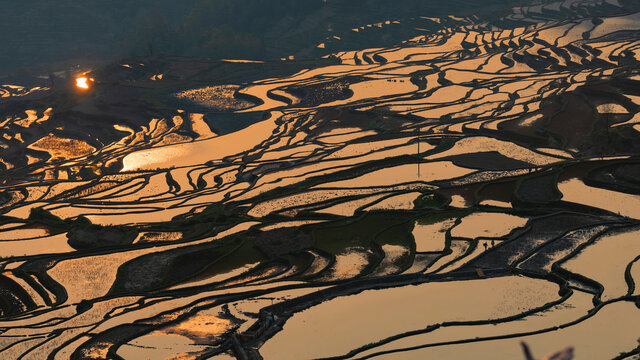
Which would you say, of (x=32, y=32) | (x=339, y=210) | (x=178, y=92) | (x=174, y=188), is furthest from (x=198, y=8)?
(x=339, y=210)

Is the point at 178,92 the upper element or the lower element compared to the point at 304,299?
lower

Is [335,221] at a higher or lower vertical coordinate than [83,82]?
higher

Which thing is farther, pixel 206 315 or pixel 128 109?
pixel 128 109

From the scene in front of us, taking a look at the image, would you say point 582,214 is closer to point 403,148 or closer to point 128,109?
point 403,148

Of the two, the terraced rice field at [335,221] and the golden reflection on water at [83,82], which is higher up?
the terraced rice field at [335,221]

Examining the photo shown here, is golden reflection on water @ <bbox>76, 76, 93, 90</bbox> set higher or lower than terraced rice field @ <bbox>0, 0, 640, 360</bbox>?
lower

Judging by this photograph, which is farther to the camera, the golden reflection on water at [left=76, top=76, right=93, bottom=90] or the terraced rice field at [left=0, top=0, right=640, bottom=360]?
the golden reflection on water at [left=76, top=76, right=93, bottom=90]

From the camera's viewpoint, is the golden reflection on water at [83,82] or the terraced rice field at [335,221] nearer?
the terraced rice field at [335,221]

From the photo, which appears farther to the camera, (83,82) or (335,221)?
(83,82)
